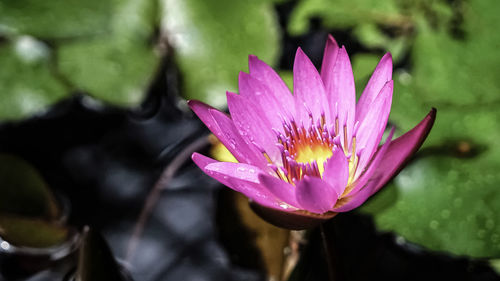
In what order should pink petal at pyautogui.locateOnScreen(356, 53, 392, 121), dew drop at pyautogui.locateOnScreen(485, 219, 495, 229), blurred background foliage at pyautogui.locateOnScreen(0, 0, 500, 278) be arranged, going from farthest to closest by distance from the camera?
blurred background foliage at pyautogui.locateOnScreen(0, 0, 500, 278)
dew drop at pyautogui.locateOnScreen(485, 219, 495, 229)
pink petal at pyautogui.locateOnScreen(356, 53, 392, 121)

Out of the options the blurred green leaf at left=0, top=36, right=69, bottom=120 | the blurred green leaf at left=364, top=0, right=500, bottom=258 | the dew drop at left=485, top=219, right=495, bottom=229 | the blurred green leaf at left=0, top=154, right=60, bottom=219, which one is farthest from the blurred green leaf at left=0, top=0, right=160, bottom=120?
the dew drop at left=485, top=219, right=495, bottom=229

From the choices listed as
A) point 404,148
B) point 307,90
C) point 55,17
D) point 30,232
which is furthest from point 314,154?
point 55,17

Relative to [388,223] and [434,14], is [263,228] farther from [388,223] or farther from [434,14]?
[434,14]

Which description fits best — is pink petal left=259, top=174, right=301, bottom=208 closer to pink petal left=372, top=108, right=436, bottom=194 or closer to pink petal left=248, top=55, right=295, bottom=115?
pink petal left=372, top=108, right=436, bottom=194

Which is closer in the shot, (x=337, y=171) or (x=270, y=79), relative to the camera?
(x=337, y=171)

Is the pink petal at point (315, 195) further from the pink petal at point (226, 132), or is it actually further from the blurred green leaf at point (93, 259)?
the blurred green leaf at point (93, 259)

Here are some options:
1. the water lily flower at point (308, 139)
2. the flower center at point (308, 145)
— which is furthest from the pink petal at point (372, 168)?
the flower center at point (308, 145)

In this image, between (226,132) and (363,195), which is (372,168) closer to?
(363,195)
